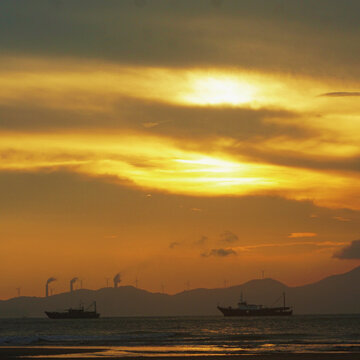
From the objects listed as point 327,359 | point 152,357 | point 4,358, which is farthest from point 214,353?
point 4,358

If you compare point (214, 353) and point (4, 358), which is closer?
point (4, 358)

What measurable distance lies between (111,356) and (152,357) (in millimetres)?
4721

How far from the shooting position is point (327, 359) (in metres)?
62.5

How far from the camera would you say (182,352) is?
75812 millimetres

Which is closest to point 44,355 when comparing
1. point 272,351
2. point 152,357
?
point 152,357

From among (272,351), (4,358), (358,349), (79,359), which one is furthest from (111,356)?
(358,349)

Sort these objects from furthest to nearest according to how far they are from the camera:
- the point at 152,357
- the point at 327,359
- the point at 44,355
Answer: the point at 44,355 < the point at 152,357 < the point at 327,359

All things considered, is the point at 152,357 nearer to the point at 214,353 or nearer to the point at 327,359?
the point at 214,353

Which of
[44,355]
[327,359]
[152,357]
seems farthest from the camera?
[44,355]

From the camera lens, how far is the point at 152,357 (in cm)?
6781

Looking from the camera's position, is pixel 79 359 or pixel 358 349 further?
pixel 358 349

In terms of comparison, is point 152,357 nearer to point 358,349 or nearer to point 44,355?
point 44,355

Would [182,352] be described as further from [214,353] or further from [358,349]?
[358,349]

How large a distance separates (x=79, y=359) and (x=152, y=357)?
6767mm
